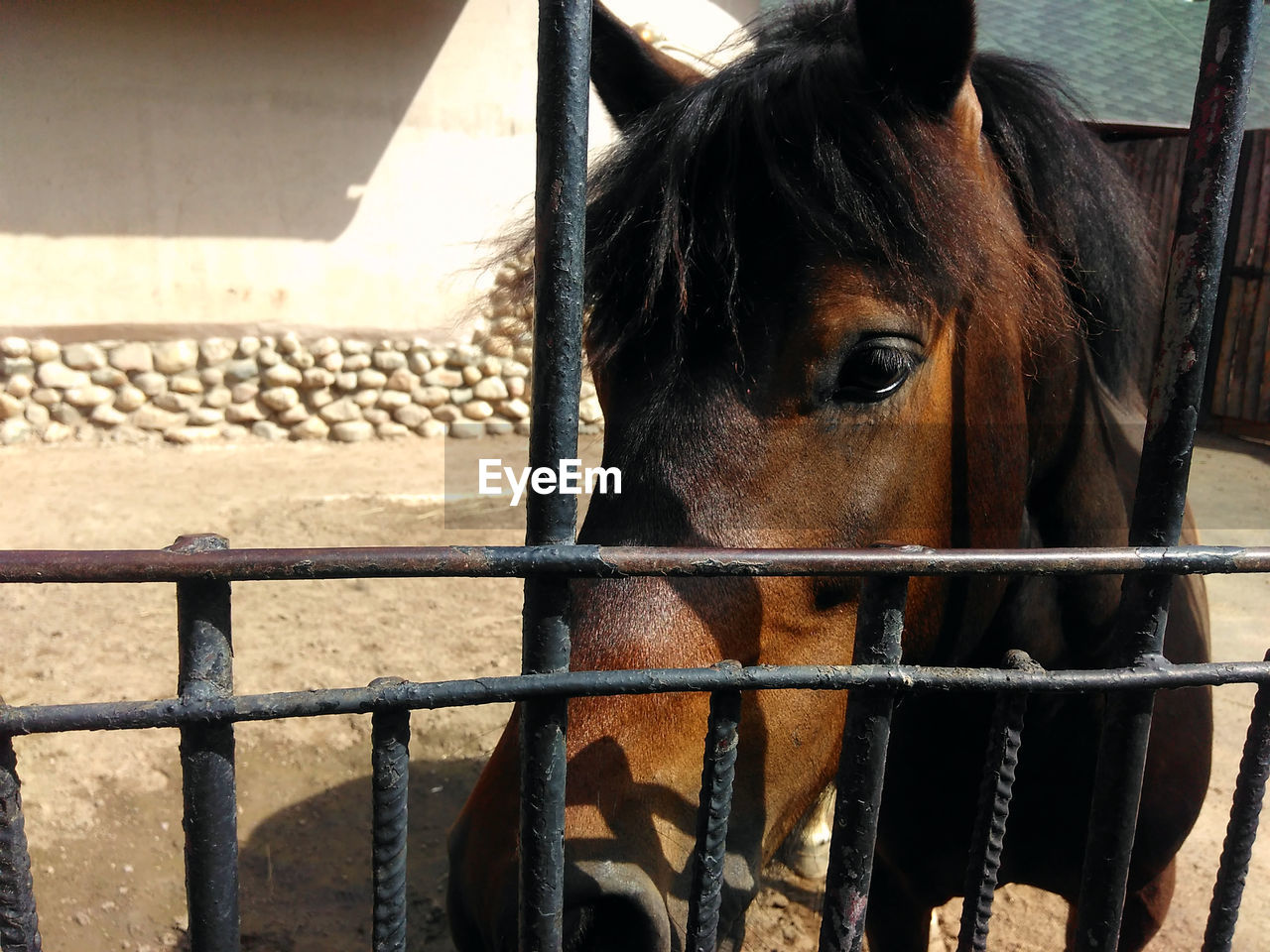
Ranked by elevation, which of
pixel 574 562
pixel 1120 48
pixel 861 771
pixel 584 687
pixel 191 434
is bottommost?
pixel 191 434

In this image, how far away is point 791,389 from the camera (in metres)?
1.26

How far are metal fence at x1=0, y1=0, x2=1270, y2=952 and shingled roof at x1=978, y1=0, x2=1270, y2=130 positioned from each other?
9.67 meters

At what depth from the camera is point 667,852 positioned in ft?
3.61

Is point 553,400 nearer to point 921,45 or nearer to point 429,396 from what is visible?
point 921,45

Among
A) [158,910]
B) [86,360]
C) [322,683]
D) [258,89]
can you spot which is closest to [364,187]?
[258,89]

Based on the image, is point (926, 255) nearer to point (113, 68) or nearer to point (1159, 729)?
point (1159, 729)

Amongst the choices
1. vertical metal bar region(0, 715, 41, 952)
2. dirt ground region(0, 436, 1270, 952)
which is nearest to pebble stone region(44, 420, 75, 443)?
dirt ground region(0, 436, 1270, 952)

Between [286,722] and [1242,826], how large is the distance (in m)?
3.29

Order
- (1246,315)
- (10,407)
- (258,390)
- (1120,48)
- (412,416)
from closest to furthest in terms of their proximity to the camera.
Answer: (10,407) → (258,390) → (412,416) → (1246,315) → (1120,48)

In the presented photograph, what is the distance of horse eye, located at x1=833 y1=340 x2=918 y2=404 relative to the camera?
4.21 ft

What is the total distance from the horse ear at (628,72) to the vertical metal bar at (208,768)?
125 centimetres

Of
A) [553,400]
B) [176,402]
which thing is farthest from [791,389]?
[176,402]

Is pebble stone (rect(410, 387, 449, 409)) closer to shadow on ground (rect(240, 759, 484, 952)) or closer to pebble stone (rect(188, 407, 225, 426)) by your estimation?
pebble stone (rect(188, 407, 225, 426))

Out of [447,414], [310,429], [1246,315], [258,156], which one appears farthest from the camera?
[1246,315]
